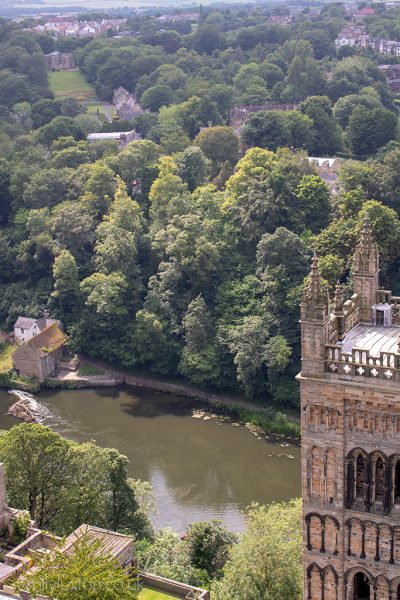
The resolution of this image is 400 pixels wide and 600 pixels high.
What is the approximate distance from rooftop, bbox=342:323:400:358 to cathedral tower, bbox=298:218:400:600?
0.04 meters

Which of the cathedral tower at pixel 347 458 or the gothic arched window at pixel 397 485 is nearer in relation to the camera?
the cathedral tower at pixel 347 458

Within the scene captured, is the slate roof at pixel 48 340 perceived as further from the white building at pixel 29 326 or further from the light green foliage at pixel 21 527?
the light green foliage at pixel 21 527

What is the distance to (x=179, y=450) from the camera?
62.8 m

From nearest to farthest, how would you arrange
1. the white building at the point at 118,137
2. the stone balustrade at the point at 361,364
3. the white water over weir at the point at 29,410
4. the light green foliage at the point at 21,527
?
the stone balustrade at the point at 361,364, the light green foliage at the point at 21,527, the white water over weir at the point at 29,410, the white building at the point at 118,137

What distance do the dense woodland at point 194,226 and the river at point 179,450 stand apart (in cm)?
403

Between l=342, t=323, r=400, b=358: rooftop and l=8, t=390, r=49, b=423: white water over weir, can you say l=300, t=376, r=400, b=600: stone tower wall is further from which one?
l=8, t=390, r=49, b=423: white water over weir

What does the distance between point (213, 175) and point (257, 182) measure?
18974mm

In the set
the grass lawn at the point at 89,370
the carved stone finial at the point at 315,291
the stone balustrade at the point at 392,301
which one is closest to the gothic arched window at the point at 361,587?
the stone balustrade at the point at 392,301

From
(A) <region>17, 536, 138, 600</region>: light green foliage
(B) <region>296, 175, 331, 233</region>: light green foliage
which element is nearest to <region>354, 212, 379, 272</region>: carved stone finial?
(A) <region>17, 536, 138, 600</region>: light green foliage

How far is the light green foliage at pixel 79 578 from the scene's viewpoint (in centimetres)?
3319

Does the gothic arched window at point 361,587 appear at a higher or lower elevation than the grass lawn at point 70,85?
lower

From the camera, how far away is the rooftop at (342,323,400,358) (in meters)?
27.5

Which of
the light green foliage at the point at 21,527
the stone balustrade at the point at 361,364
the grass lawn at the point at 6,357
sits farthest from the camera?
the grass lawn at the point at 6,357

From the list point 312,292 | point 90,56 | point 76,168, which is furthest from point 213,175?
point 312,292
